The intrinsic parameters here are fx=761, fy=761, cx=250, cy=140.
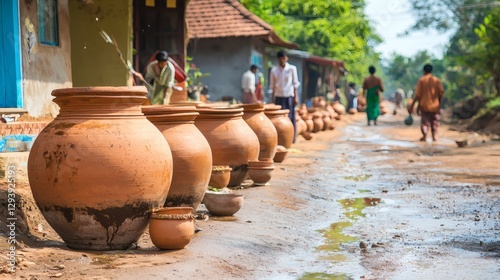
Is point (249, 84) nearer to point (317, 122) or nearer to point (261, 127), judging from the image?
point (317, 122)

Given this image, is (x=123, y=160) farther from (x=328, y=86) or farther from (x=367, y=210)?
(x=328, y=86)

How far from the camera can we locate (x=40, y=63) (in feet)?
30.6

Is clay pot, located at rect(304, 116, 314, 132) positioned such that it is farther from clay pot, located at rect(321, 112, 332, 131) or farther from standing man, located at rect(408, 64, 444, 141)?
standing man, located at rect(408, 64, 444, 141)

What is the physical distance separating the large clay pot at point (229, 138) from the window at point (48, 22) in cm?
249

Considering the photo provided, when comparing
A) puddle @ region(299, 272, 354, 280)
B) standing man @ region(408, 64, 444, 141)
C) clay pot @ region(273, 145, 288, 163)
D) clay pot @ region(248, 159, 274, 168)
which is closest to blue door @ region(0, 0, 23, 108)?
clay pot @ region(248, 159, 274, 168)

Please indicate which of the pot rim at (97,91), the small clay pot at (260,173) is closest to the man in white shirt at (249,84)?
the small clay pot at (260,173)

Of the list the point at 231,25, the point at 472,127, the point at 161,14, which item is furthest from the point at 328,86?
the point at 161,14

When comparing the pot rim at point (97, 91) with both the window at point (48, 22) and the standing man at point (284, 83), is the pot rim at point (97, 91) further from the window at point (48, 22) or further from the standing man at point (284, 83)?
the standing man at point (284, 83)

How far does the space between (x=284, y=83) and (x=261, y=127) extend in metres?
4.73

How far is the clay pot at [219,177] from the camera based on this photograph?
7863 millimetres

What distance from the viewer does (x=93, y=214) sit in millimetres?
5270

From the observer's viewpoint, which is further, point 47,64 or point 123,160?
point 47,64

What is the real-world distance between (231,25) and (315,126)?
3.80 meters

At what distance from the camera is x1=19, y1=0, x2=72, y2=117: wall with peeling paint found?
894 cm
